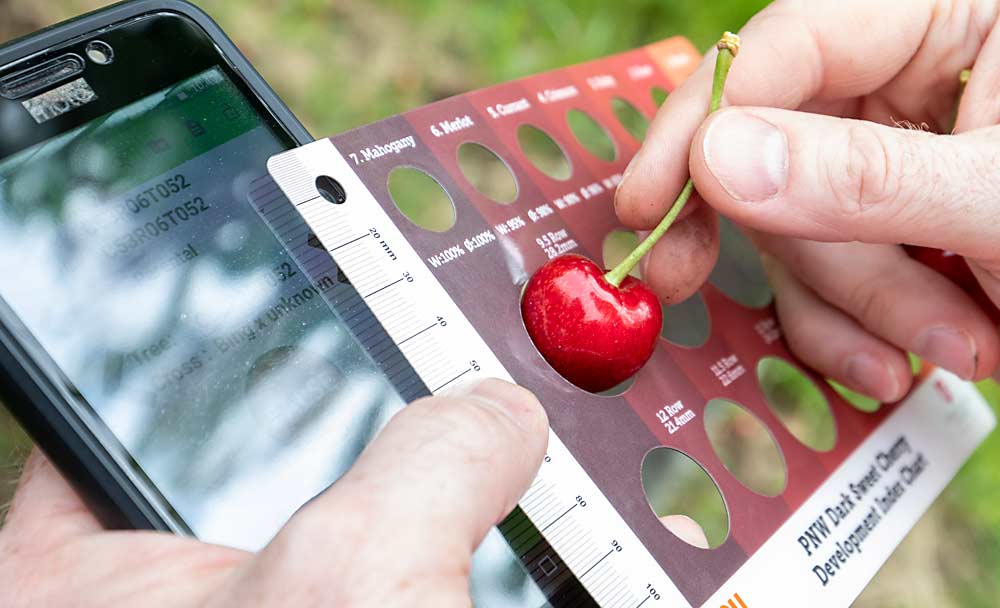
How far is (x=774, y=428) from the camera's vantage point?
90 centimetres

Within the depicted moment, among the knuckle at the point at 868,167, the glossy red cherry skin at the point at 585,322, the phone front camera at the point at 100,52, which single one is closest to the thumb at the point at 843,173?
the knuckle at the point at 868,167

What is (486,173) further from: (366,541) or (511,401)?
(366,541)

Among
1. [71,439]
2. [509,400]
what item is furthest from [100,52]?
[509,400]

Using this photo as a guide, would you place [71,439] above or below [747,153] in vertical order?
above

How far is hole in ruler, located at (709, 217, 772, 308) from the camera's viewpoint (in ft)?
3.44

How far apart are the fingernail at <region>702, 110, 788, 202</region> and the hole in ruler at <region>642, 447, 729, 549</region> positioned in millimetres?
251

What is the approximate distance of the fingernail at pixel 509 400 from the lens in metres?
0.61

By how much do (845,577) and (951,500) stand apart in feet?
3.19

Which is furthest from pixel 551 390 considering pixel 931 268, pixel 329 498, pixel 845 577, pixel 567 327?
pixel 931 268

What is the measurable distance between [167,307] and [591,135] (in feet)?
1.89

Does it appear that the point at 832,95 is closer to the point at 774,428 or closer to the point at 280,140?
the point at 774,428

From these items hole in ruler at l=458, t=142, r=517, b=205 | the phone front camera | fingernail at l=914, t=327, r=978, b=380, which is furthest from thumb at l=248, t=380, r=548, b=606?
fingernail at l=914, t=327, r=978, b=380

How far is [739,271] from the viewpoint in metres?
1.11

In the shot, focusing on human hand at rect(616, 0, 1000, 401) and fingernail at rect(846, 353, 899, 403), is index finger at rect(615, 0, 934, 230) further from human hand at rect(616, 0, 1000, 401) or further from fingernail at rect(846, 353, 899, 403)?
fingernail at rect(846, 353, 899, 403)
